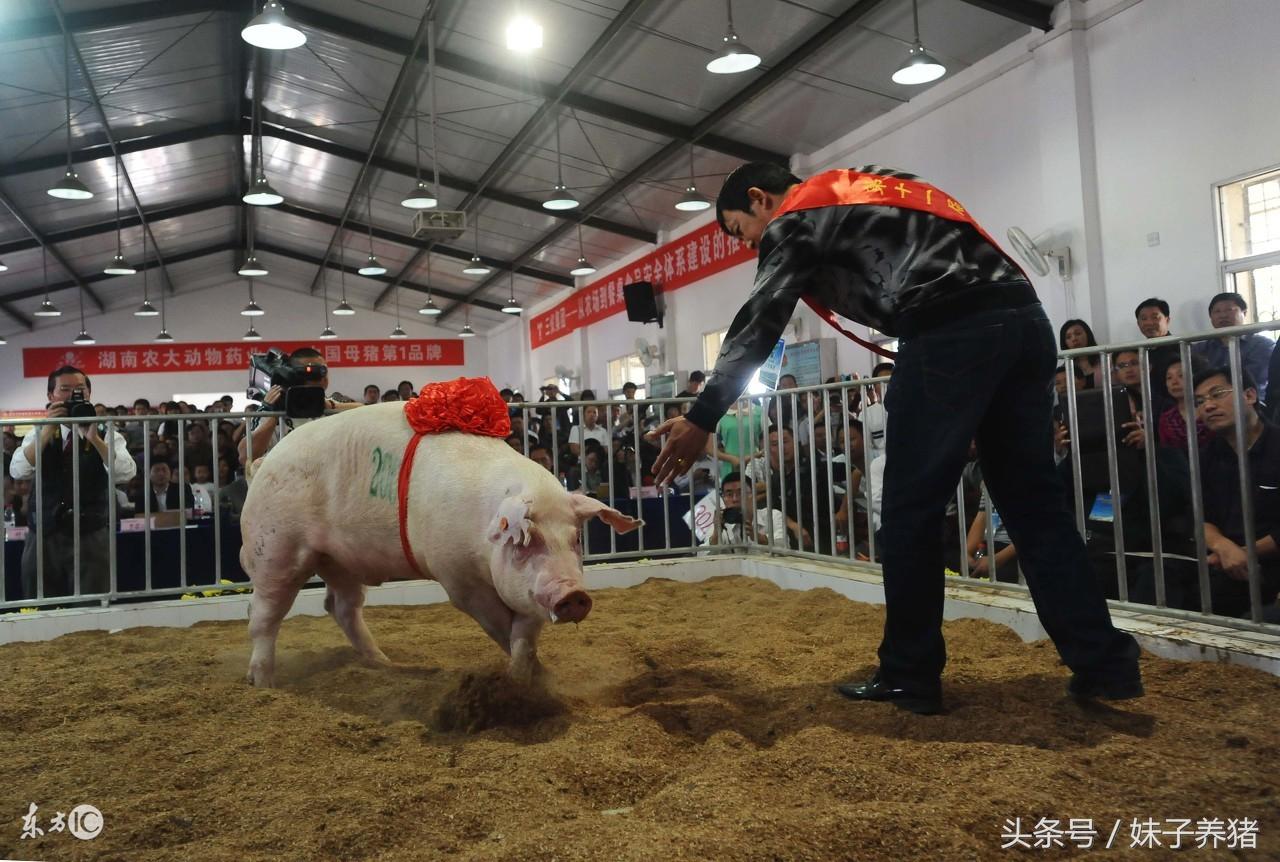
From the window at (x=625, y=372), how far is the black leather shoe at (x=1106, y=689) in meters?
17.1

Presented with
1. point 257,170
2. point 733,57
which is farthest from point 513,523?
point 257,170

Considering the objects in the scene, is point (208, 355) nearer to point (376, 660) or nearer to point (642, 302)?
point (642, 302)

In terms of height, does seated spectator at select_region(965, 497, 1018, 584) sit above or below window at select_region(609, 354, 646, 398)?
below

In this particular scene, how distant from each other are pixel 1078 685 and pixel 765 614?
1.77 metres

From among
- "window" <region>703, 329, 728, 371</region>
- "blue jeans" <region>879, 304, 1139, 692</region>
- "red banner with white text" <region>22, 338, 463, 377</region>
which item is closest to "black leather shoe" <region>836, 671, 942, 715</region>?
"blue jeans" <region>879, 304, 1139, 692</region>

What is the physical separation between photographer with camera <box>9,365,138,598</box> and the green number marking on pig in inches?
106

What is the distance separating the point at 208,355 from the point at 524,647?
26.8m

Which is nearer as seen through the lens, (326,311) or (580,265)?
(580,265)

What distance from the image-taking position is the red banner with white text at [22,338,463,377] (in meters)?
25.2

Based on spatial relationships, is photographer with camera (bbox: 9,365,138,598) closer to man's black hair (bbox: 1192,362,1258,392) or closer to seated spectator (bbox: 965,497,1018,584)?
seated spectator (bbox: 965,497,1018,584)

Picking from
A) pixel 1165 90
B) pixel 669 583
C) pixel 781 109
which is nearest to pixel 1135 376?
pixel 669 583

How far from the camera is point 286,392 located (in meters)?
4.54

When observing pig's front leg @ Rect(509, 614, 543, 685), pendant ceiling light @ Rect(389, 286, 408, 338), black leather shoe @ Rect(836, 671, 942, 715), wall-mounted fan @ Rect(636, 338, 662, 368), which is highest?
pendant ceiling light @ Rect(389, 286, 408, 338)

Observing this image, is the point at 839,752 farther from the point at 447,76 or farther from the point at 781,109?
the point at 447,76
